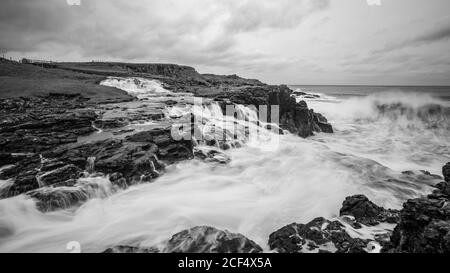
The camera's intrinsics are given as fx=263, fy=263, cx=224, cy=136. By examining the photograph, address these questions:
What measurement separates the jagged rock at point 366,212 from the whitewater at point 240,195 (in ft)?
3.13

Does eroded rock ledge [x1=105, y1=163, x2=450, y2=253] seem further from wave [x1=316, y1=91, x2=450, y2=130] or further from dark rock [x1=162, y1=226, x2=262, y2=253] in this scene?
wave [x1=316, y1=91, x2=450, y2=130]

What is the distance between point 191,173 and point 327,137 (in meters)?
14.4

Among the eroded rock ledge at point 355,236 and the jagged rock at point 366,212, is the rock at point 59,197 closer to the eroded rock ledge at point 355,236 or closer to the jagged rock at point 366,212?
the eroded rock ledge at point 355,236

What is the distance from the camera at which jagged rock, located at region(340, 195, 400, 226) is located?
7.20 m

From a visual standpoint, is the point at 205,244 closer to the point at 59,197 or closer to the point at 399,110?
the point at 59,197

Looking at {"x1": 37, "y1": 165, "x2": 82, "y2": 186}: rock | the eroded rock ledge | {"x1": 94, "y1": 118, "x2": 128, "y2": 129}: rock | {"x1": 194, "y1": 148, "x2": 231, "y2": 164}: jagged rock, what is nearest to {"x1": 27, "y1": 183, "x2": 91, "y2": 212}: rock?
{"x1": 37, "y1": 165, "x2": 82, "y2": 186}: rock

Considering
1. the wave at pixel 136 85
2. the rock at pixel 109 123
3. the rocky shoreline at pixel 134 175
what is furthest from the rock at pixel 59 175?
the wave at pixel 136 85

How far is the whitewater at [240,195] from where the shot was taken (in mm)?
7281

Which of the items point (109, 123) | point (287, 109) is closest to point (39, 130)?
point (109, 123)

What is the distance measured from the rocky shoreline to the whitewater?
1.71ft
